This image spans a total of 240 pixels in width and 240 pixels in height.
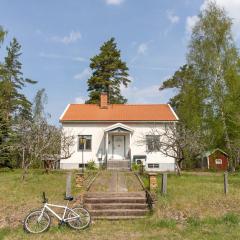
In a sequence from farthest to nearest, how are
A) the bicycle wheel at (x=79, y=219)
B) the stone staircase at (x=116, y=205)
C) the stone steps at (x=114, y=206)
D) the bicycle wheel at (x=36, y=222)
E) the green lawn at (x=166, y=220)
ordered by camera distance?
the stone steps at (x=114, y=206) → the stone staircase at (x=116, y=205) → the bicycle wheel at (x=79, y=219) → the bicycle wheel at (x=36, y=222) → the green lawn at (x=166, y=220)

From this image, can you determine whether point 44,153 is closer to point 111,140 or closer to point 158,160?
point 111,140

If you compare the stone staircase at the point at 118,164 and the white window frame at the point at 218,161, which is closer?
the stone staircase at the point at 118,164

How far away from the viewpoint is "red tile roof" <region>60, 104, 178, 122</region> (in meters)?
28.3

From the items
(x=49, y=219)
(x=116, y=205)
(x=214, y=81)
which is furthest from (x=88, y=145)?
(x=49, y=219)

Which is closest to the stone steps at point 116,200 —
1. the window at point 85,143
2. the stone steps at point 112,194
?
the stone steps at point 112,194

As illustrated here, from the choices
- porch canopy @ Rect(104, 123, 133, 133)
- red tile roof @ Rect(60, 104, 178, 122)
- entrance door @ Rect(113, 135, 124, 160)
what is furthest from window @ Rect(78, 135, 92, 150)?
entrance door @ Rect(113, 135, 124, 160)

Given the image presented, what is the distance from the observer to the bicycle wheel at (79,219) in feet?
29.6

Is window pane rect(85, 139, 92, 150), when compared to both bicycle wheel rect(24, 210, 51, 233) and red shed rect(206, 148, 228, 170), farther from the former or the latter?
bicycle wheel rect(24, 210, 51, 233)

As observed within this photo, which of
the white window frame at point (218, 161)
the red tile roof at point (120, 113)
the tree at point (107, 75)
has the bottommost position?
the white window frame at point (218, 161)

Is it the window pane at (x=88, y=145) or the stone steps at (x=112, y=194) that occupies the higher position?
the window pane at (x=88, y=145)

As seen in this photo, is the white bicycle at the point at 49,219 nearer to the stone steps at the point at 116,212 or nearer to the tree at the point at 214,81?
the stone steps at the point at 116,212

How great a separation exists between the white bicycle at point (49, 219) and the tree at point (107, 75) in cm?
3548

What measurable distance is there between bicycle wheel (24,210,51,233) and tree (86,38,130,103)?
35742 mm

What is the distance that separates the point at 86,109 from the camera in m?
30.5
